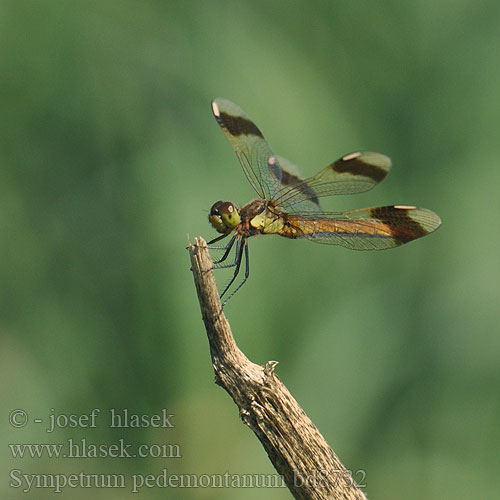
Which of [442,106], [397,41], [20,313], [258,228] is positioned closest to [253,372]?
[258,228]

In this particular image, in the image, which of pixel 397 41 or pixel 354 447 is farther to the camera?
pixel 397 41

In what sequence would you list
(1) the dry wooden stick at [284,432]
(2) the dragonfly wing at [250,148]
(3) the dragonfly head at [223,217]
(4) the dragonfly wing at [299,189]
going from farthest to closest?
(4) the dragonfly wing at [299,189]
(2) the dragonfly wing at [250,148]
(3) the dragonfly head at [223,217]
(1) the dry wooden stick at [284,432]

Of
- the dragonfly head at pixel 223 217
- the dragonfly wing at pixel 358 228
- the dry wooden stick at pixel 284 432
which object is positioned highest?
the dragonfly wing at pixel 358 228

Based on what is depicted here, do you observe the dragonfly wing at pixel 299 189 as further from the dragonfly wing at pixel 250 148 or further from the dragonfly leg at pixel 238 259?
the dragonfly leg at pixel 238 259

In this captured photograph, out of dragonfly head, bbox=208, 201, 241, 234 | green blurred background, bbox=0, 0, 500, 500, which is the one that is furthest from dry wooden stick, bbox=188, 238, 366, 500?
green blurred background, bbox=0, 0, 500, 500

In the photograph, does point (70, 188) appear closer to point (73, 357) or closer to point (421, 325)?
point (73, 357)

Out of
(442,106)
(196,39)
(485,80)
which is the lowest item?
(196,39)

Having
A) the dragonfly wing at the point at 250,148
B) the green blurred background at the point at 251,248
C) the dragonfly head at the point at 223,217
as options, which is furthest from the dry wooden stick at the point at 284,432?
the dragonfly wing at the point at 250,148
